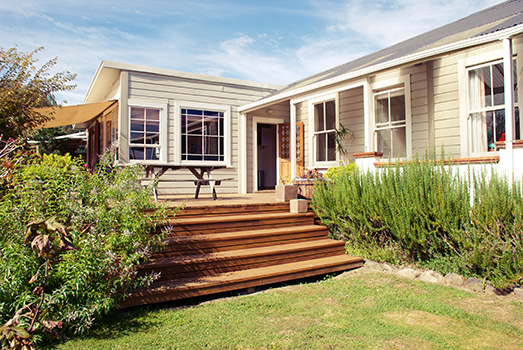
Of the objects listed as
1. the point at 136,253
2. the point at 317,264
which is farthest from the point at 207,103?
the point at 136,253

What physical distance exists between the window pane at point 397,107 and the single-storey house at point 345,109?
20 mm

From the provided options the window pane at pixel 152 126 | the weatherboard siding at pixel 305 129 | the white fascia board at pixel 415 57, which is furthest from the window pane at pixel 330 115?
the window pane at pixel 152 126

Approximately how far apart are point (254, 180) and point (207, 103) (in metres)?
2.41

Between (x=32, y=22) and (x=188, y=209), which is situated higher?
(x=32, y=22)

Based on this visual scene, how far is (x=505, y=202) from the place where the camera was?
3.57 m

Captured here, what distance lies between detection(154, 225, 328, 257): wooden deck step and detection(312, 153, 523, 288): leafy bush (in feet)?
1.52

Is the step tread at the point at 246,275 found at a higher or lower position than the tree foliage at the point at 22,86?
lower

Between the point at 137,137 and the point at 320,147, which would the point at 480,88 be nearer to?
the point at 320,147

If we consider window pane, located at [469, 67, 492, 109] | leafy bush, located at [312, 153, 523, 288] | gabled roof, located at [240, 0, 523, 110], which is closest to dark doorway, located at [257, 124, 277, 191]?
gabled roof, located at [240, 0, 523, 110]

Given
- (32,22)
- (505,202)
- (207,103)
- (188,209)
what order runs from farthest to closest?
(32,22) < (207,103) < (188,209) < (505,202)

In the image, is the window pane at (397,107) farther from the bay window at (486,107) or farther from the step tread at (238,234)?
the step tread at (238,234)

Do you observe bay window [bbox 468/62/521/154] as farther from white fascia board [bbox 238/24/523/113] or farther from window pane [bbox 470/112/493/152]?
white fascia board [bbox 238/24/523/113]

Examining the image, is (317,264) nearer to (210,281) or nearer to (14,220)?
(210,281)

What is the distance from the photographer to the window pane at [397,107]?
698 centimetres
